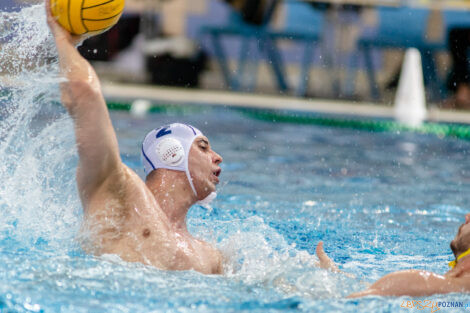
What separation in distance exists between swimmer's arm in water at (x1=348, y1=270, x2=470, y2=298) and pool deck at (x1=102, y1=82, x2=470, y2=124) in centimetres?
665

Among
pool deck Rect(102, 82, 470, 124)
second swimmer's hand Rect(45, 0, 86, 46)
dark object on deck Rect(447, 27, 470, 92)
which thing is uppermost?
second swimmer's hand Rect(45, 0, 86, 46)

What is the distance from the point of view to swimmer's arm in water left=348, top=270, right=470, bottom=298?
2.48 metres

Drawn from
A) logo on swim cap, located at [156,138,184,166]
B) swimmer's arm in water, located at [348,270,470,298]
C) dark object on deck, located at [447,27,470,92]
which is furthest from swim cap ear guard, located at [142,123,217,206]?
dark object on deck, located at [447,27,470,92]

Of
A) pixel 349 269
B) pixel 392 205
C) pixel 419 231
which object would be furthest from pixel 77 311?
pixel 392 205

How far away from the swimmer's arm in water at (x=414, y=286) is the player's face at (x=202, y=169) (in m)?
0.77

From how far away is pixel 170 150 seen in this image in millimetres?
2902

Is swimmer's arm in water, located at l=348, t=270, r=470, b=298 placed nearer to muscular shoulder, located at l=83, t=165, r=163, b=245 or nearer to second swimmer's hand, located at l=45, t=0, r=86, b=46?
muscular shoulder, located at l=83, t=165, r=163, b=245

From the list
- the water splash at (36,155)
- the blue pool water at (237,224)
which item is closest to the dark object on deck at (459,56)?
the blue pool water at (237,224)

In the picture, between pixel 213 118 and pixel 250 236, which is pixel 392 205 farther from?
pixel 213 118

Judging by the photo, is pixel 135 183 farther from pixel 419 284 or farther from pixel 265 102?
pixel 265 102

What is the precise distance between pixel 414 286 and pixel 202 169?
977 millimetres

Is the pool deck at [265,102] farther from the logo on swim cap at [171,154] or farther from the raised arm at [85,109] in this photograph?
the raised arm at [85,109]

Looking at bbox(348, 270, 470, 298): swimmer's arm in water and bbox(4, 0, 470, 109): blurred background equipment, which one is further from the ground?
bbox(348, 270, 470, 298): swimmer's arm in water

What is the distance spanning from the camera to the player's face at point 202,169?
2920 mm
